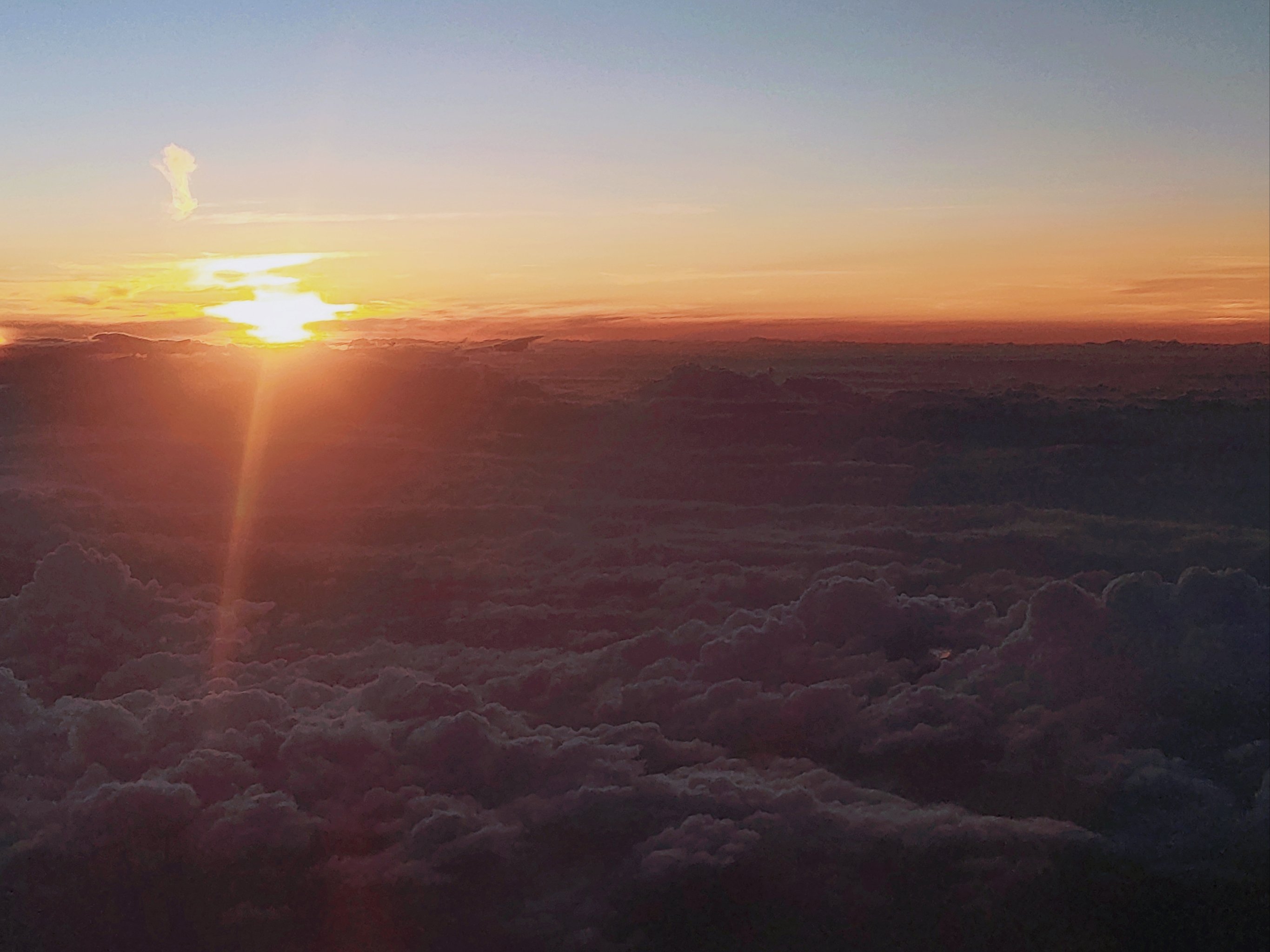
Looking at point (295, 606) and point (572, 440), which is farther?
point (572, 440)

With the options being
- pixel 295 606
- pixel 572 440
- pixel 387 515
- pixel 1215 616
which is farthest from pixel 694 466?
pixel 1215 616

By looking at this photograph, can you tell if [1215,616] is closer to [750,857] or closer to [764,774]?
[764,774]

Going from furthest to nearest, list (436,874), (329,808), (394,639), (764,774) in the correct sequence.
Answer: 1. (394,639)
2. (764,774)
3. (329,808)
4. (436,874)

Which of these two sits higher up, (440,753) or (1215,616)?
(1215,616)

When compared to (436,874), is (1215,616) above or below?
above

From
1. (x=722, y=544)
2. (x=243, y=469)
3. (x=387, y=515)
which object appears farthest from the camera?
(x=243, y=469)

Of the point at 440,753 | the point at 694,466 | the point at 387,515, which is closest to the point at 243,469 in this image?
the point at 387,515

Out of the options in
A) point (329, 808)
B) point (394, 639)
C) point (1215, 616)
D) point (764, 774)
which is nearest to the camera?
point (329, 808)

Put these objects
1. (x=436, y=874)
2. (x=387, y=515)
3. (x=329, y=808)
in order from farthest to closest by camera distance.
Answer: (x=387, y=515) → (x=329, y=808) → (x=436, y=874)

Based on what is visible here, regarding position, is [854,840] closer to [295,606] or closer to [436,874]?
[436,874]
